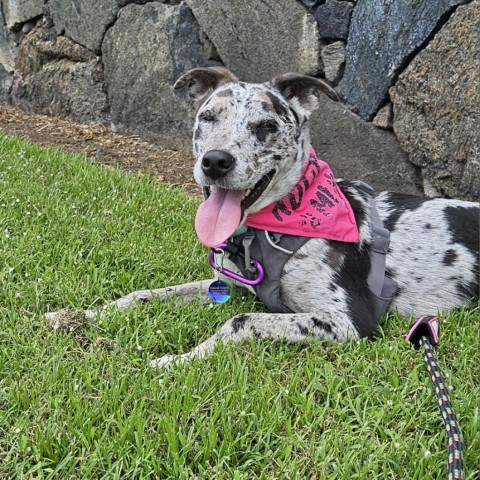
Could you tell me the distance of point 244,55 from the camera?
6.36m

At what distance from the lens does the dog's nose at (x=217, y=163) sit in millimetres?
3123

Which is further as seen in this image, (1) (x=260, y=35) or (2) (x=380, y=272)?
(1) (x=260, y=35)


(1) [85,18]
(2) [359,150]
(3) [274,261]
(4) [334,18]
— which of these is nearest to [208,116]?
(3) [274,261]

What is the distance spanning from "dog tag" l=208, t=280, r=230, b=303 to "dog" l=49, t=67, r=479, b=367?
0.18ft

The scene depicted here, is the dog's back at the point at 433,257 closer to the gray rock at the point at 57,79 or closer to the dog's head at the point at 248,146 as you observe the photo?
the dog's head at the point at 248,146

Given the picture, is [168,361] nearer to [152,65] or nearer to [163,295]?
[163,295]

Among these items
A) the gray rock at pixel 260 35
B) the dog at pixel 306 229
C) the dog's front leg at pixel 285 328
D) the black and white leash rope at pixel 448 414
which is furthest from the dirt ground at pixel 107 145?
the black and white leash rope at pixel 448 414

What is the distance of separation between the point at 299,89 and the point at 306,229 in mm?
948

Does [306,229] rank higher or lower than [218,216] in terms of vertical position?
lower

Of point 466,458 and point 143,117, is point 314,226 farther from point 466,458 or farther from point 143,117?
point 143,117

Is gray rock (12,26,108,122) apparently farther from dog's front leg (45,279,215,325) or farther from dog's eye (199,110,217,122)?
dog's front leg (45,279,215,325)

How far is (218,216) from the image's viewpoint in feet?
10.6

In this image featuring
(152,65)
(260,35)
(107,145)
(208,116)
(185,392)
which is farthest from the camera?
(107,145)

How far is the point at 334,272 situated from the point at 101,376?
1353 mm
